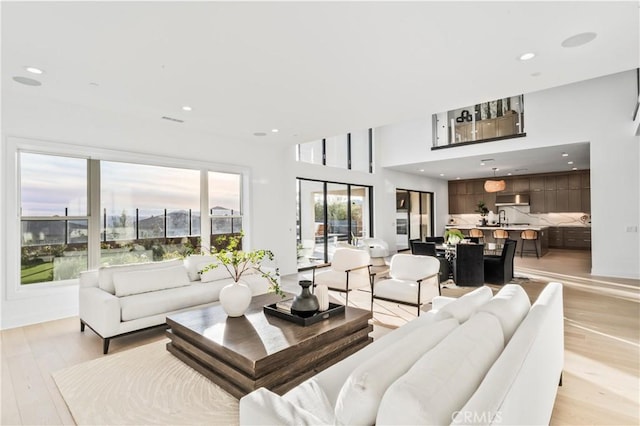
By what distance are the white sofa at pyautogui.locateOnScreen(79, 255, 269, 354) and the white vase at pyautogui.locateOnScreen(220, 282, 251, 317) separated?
105cm

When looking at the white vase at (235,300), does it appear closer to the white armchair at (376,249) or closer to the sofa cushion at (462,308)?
the sofa cushion at (462,308)

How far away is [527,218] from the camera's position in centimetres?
1207

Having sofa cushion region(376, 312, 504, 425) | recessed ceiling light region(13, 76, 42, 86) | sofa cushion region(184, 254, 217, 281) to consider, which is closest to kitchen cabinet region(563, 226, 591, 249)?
sofa cushion region(184, 254, 217, 281)

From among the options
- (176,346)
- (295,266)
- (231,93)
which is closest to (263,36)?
(231,93)

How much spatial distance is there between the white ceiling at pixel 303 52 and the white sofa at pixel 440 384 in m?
2.28

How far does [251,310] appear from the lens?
10.7 feet

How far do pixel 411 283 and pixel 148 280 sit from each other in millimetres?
3158

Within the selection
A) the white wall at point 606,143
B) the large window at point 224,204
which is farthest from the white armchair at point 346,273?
the white wall at point 606,143

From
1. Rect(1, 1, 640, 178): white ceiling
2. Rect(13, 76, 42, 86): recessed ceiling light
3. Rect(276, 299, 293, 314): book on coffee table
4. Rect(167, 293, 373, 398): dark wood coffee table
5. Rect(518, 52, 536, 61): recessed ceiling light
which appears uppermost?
Rect(13, 76, 42, 86): recessed ceiling light

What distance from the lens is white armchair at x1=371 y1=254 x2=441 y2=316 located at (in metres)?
3.82

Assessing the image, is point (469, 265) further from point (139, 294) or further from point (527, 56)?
point (139, 294)

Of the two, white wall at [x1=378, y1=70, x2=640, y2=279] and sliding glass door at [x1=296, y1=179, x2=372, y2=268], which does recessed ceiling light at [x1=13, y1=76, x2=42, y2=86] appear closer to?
sliding glass door at [x1=296, y1=179, x2=372, y2=268]

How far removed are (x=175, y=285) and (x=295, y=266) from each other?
11.9 ft

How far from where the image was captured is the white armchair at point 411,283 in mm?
3822
